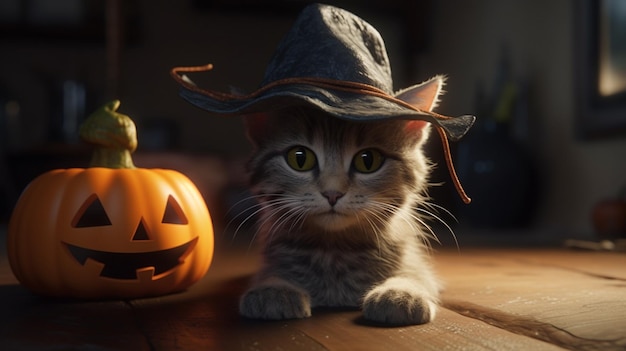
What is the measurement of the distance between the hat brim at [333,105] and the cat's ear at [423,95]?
0.52ft

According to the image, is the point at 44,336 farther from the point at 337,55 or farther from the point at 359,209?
the point at 337,55

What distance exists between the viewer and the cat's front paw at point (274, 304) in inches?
38.9

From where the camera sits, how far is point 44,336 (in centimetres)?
88

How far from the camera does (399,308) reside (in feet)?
3.11

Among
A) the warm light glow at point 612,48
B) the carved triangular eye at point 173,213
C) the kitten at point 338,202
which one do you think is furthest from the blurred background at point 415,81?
the kitten at point 338,202

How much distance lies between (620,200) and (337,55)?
5.70ft

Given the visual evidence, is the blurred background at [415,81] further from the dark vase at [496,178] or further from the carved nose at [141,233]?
the carved nose at [141,233]

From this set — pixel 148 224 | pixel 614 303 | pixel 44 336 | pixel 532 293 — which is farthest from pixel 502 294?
pixel 44 336

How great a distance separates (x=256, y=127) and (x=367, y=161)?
9.6 inches

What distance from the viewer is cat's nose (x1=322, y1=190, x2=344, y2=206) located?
41.7 inches

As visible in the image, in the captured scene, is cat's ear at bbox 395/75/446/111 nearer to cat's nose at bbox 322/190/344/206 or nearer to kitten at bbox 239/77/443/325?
kitten at bbox 239/77/443/325

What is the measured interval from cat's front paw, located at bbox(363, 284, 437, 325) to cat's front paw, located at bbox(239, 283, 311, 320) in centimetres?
10

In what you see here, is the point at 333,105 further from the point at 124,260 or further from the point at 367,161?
the point at 124,260

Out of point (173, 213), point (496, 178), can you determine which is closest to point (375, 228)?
point (173, 213)
